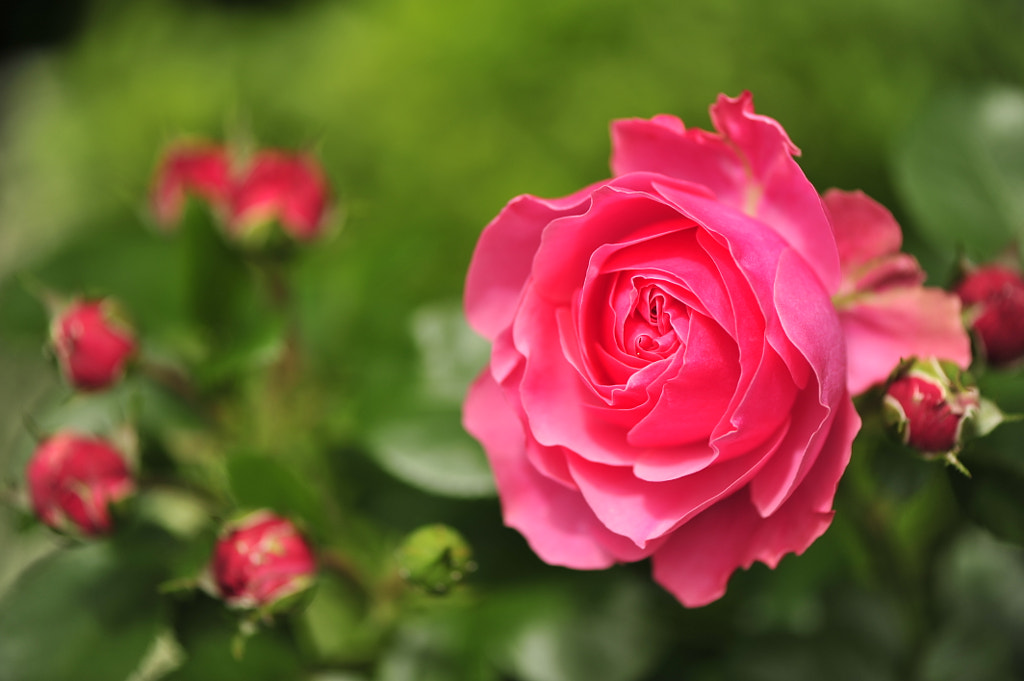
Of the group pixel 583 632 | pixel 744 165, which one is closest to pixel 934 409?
pixel 744 165

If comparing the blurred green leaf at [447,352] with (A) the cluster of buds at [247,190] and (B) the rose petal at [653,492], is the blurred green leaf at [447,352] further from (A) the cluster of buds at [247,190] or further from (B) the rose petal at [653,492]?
(B) the rose petal at [653,492]

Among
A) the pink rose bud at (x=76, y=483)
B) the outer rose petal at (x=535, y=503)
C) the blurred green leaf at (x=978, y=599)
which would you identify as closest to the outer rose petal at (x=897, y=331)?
the outer rose petal at (x=535, y=503)

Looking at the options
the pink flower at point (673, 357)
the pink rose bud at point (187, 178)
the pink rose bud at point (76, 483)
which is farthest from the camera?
the pink rose bud at point (187, 178)

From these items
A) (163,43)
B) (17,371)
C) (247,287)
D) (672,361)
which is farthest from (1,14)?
(672,361)

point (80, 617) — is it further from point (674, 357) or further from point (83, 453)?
point (674, 357)

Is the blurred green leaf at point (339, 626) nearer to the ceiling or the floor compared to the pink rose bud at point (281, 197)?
nearer to the floor

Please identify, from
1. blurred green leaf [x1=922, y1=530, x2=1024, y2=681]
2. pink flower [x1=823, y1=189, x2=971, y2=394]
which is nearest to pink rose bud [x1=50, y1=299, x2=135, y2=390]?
pink flower [x1=823, y1=189, x2=971, y2=394]
